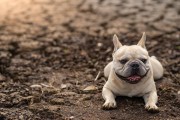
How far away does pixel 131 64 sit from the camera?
16.4ft

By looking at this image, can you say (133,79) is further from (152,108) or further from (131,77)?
(152,108)

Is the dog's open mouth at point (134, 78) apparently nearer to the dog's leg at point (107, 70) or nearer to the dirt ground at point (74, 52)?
the dirt ground at point (74, 52)

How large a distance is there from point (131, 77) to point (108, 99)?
393 mm

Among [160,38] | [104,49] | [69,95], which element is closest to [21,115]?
[69,95]

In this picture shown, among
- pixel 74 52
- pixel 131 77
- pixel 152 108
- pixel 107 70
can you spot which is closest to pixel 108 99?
pixel 131 77

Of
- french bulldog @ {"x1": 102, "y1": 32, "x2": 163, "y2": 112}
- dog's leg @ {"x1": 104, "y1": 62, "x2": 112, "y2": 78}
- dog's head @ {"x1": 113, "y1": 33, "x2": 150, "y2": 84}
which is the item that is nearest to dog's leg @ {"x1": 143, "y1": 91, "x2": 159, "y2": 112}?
french bulldog @ {"x1": 102, "y1": 32, "x2": 163, "y2": 112}

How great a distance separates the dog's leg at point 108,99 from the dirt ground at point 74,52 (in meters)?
0.07

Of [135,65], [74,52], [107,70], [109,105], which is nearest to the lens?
[135,65]

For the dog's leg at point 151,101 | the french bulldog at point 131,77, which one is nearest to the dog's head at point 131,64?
the french bulldog at point 131,77

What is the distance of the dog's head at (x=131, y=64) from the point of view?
16.4ft

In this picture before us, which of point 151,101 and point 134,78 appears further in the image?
point 151,101

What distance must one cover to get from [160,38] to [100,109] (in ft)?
10.0

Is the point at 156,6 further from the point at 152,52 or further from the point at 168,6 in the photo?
the point at 152,52

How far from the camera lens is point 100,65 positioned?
→ 686cm
